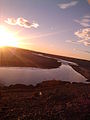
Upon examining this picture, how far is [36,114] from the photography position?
11.4m

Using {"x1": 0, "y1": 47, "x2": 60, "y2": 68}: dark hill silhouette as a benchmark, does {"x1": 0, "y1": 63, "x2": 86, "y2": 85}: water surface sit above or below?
below

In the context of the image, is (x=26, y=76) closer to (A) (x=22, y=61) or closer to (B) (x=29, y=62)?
(A) (x=22, y=61)

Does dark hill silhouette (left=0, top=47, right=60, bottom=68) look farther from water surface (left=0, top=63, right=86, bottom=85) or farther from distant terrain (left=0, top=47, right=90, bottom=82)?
water surface (left=0, top=63, right=86, bottom=85)

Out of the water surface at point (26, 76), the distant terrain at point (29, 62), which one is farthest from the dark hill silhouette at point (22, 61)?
the water surface at point (26, 76)

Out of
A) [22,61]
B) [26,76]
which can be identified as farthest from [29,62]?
[26,76]

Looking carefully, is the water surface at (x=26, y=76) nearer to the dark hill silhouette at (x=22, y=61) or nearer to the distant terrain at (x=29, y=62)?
the distant terrain at (x=29, y=62)

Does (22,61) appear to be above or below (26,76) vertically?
above

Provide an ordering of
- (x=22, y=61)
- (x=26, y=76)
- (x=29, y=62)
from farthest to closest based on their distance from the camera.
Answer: (x=29, y=62) < (x=22, y=61) < (x=26, y=76)

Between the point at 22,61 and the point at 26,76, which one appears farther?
the point at 22,61

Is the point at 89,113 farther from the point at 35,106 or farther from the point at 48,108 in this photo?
the point at 35,106

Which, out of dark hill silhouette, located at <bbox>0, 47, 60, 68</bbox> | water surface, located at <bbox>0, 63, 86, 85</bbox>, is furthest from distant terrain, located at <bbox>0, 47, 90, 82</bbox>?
water surface, located at <bbox>0, 63, 86, 85</bbox>

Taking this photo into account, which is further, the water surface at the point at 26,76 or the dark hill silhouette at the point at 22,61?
the dark hill silhouette at the point at 22,61

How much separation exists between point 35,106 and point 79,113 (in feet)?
10.9

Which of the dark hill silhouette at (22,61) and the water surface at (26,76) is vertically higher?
the dark hill silhouette at (22,61)
